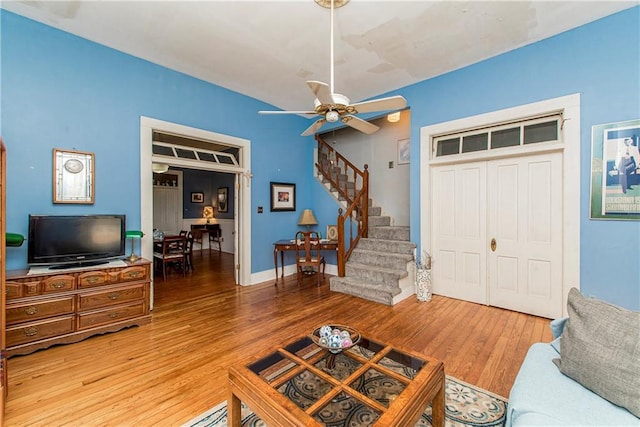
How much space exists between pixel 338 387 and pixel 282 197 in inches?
170

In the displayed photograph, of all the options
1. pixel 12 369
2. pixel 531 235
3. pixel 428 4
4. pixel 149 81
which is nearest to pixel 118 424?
pixel 12 369

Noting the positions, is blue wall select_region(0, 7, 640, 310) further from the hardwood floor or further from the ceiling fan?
the ceiling fan

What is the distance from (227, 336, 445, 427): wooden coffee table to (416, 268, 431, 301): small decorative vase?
2.19m

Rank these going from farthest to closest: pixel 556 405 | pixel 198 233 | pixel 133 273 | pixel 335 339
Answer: pixel 198 233, pixel 133 273, pixel 335 339, pixel 556 405

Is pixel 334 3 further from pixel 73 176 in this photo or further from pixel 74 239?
pixel 74 239

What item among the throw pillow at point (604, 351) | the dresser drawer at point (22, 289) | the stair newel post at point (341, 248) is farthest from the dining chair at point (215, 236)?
the throw pillow at point (604, 351)

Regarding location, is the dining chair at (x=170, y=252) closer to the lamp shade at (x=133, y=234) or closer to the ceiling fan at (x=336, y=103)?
the lamp shade at (x=133, y=234)

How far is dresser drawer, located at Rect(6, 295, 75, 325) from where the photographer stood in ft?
8.12

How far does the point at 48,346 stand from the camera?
2.63 m

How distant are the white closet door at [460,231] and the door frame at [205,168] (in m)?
3.22

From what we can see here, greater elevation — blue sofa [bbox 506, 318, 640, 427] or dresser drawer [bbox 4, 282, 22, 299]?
dresser drawer [bbox 4, 282, 22, 299]

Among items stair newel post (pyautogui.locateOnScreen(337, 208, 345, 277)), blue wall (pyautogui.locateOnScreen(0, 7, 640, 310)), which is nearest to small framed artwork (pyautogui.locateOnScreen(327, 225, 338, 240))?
stair newel post (pyautogui.locateOnScreen(337, 208, 345, 277))

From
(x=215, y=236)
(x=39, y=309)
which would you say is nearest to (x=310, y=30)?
(x=39, y=309)

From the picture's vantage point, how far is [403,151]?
18.9ft
